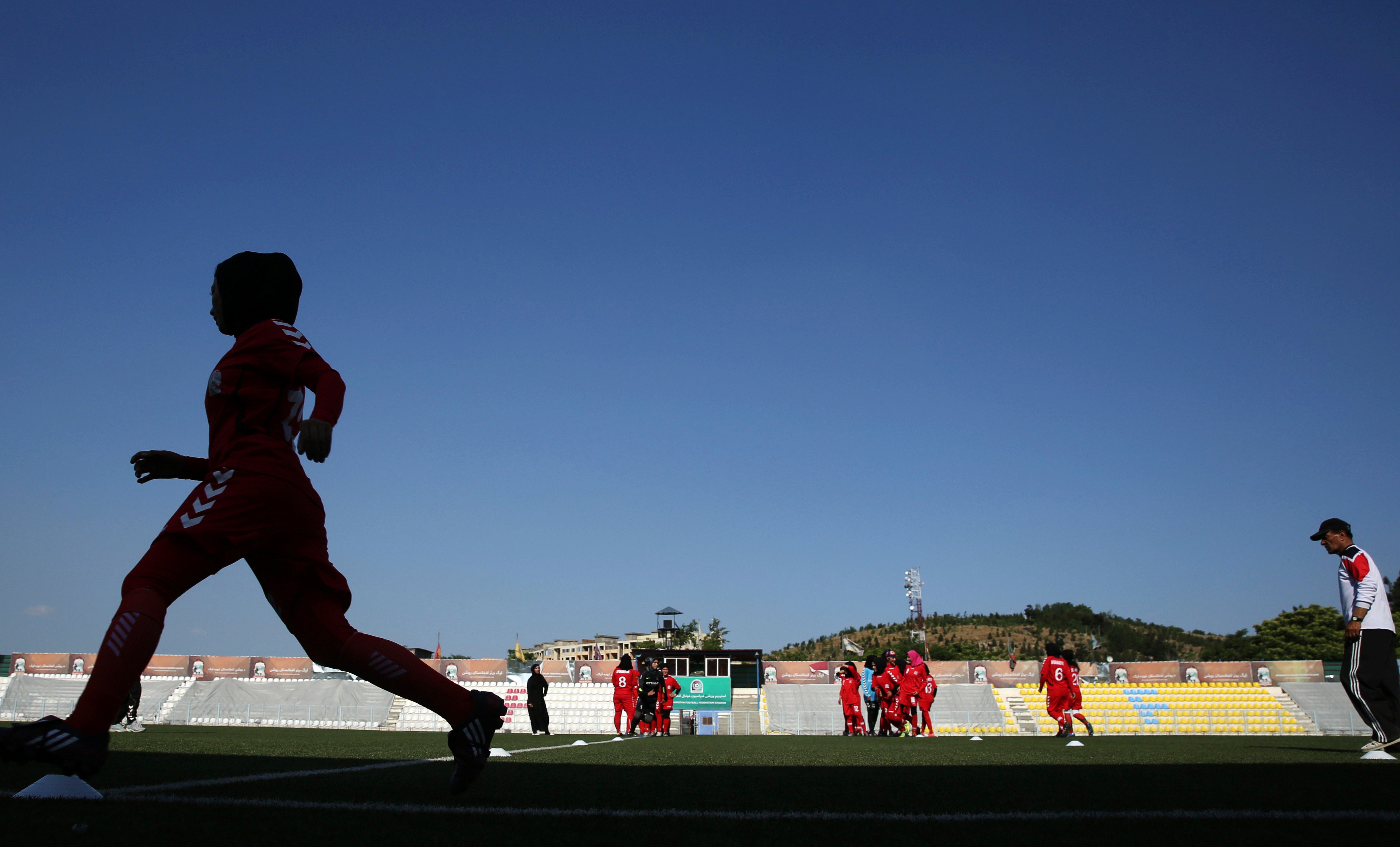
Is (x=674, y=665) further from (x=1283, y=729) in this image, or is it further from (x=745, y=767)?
(x=745, y=767)

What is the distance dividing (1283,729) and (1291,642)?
33.3 meters

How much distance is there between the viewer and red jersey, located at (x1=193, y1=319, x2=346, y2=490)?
9.00 feet

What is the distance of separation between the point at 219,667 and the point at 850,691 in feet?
78.2

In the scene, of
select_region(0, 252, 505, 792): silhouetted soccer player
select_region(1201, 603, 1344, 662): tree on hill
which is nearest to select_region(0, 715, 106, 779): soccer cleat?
select_region(0, 252, 505, 792): silhouetted soccer player

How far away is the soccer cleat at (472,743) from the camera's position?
292 cm

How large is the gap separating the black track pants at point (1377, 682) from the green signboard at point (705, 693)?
2579 cm

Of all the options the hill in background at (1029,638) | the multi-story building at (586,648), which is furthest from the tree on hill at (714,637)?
the multi-story building at (586,648)

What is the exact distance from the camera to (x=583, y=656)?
126 meters

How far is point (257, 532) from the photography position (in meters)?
2.67

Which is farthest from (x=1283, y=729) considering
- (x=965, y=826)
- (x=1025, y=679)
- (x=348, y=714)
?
(x=965, y=826)

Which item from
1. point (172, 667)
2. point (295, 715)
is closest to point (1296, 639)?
point (295, 715)

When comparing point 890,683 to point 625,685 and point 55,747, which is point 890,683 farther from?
point 55,747

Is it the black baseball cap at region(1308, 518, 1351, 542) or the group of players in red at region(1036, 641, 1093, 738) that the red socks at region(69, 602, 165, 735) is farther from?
the group of players in red at region(1036, 641, 1093, 738)

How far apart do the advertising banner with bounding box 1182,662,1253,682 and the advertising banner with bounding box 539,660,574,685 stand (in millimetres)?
22248
